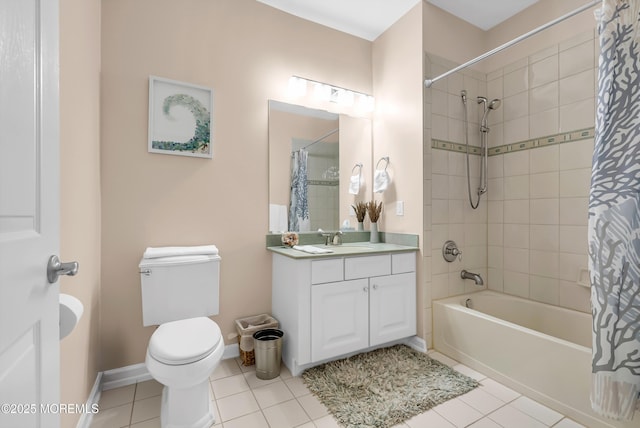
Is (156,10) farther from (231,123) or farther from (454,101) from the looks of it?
(454,101)

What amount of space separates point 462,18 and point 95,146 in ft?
9.66

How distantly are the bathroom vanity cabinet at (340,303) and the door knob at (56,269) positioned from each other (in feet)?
4.14

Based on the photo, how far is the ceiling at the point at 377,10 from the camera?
2350mm

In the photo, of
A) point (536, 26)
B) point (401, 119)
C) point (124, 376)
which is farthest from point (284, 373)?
point (536, 26)

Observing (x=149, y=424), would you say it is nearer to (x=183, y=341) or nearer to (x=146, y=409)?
(x=146, y=409)

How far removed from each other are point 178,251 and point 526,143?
274cm

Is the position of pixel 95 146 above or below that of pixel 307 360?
above

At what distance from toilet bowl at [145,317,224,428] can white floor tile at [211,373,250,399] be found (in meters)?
→ 0.15

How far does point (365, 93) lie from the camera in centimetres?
279

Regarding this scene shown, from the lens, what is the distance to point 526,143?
241 centimetres

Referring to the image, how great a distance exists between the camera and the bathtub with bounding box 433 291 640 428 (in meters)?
1.53

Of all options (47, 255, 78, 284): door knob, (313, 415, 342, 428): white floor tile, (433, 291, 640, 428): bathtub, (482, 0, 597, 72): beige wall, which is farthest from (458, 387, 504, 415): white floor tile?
(482, 0, 597, 72): beige wall

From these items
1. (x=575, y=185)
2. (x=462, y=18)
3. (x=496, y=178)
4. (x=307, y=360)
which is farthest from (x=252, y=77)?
(x=575, y=185)

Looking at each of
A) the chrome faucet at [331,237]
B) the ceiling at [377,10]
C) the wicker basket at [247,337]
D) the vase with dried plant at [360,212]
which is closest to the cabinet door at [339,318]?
the wicker basket at [247,337]
